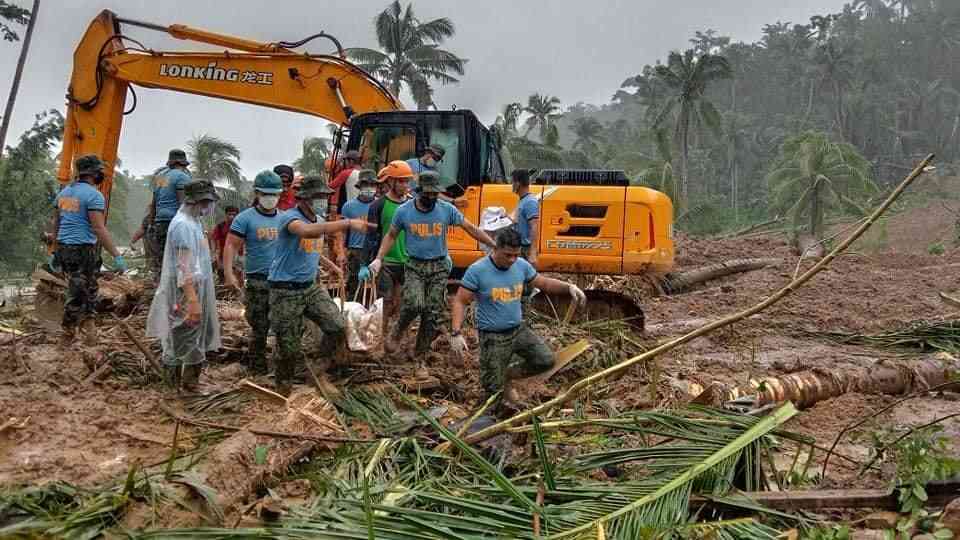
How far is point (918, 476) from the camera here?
3.72m

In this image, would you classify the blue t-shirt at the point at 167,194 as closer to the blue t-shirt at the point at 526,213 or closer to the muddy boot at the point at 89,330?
the muddy boot at the point at 89,330

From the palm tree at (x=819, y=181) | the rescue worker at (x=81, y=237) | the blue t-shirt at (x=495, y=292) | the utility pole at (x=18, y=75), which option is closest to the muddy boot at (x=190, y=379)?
the rescue worker at (x=81, y=237)

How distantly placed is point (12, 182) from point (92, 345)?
982 inches

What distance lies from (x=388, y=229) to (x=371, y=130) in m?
2.03

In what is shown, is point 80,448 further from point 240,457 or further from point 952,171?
point 952,171

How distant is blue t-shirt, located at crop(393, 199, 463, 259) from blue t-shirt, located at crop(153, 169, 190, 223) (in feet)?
10.7

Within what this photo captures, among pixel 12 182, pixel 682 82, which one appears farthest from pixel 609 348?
pixel 682 82

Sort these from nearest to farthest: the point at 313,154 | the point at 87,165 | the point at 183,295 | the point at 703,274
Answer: the point at 183,295
the point at 87,165
the point at 703,274
the point at 313,154

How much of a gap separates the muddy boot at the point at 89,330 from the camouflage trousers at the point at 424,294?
2818 millimetres

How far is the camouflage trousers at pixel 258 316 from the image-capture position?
233 inches

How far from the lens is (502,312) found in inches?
206

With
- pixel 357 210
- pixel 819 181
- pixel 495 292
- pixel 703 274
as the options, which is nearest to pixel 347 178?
pixel 357 210

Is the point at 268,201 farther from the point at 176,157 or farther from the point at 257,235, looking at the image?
the point at 176,157

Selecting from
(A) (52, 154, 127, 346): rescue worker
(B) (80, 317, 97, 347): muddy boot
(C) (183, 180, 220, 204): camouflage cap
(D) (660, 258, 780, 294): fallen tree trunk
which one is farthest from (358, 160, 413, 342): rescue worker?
(D) (660, 258, 780, 294): fallen tree trunk
